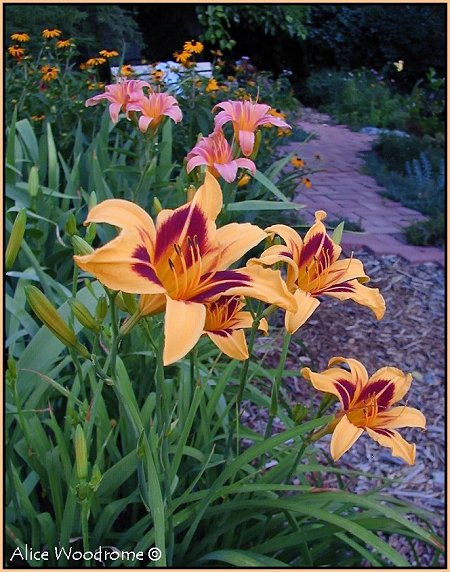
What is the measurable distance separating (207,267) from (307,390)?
156cm

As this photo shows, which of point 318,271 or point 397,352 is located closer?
point 318,271

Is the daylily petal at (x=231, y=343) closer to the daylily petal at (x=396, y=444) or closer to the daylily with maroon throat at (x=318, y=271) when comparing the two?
the daylily with maroon throat at (x=318, y=271)

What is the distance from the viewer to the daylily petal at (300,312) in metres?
0.83

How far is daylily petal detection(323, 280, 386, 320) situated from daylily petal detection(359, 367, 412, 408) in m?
0.13

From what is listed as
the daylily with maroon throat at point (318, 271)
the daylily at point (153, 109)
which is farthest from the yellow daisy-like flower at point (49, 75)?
the daylily with maroon throat at point (318, 271)

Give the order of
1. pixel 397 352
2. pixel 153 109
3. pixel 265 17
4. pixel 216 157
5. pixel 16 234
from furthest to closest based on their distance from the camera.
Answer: pixel 265 17, pixel 397 352, pixel 153 109, pixel 216 157, pixel 16 234

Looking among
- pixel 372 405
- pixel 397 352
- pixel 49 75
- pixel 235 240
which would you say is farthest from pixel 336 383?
pixel 49 75

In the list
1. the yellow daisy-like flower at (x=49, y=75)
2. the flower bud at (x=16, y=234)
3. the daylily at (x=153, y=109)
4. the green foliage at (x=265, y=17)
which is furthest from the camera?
the green foliage at (x=265, y=17)

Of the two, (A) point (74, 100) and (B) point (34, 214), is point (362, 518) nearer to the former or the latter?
(B) point (34, 214)

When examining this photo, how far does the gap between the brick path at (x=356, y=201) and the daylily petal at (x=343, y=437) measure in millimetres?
1954

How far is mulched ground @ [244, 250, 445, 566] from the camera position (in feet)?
6.42

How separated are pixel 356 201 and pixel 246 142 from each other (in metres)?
3.35

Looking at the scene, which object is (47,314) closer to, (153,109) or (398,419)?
(398,419)

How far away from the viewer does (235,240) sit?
2.59 ft
